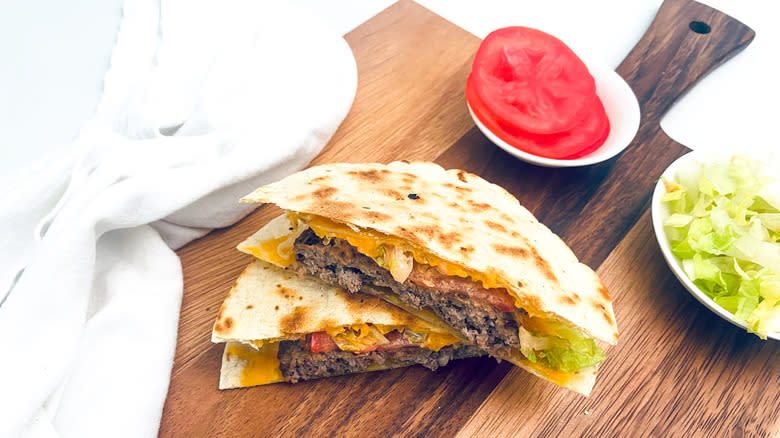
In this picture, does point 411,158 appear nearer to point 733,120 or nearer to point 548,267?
point 548,267

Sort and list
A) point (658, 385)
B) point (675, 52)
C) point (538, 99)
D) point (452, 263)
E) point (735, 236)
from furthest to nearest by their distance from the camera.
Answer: point (675, 52) < point (538, 99) < point (735, 236) < point (658, 385) < point (452, 263)

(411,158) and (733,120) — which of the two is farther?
(733,120)

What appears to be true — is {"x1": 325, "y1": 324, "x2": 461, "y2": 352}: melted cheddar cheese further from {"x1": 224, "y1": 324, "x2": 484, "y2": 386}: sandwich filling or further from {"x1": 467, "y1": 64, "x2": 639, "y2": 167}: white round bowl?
{"x1": 467, "y1": 64, "x2": 639, "y2": 167}: white round bowl

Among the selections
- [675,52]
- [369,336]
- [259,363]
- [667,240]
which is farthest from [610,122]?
[259,363]

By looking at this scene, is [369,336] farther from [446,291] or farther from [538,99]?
[538,99]

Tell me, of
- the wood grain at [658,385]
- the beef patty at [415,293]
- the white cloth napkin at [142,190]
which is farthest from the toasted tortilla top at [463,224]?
the white cloth napkin at [142,190]

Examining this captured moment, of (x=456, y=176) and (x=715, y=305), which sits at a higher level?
(x=456, y=176)

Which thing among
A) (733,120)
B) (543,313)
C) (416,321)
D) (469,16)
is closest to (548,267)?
(543,313)
